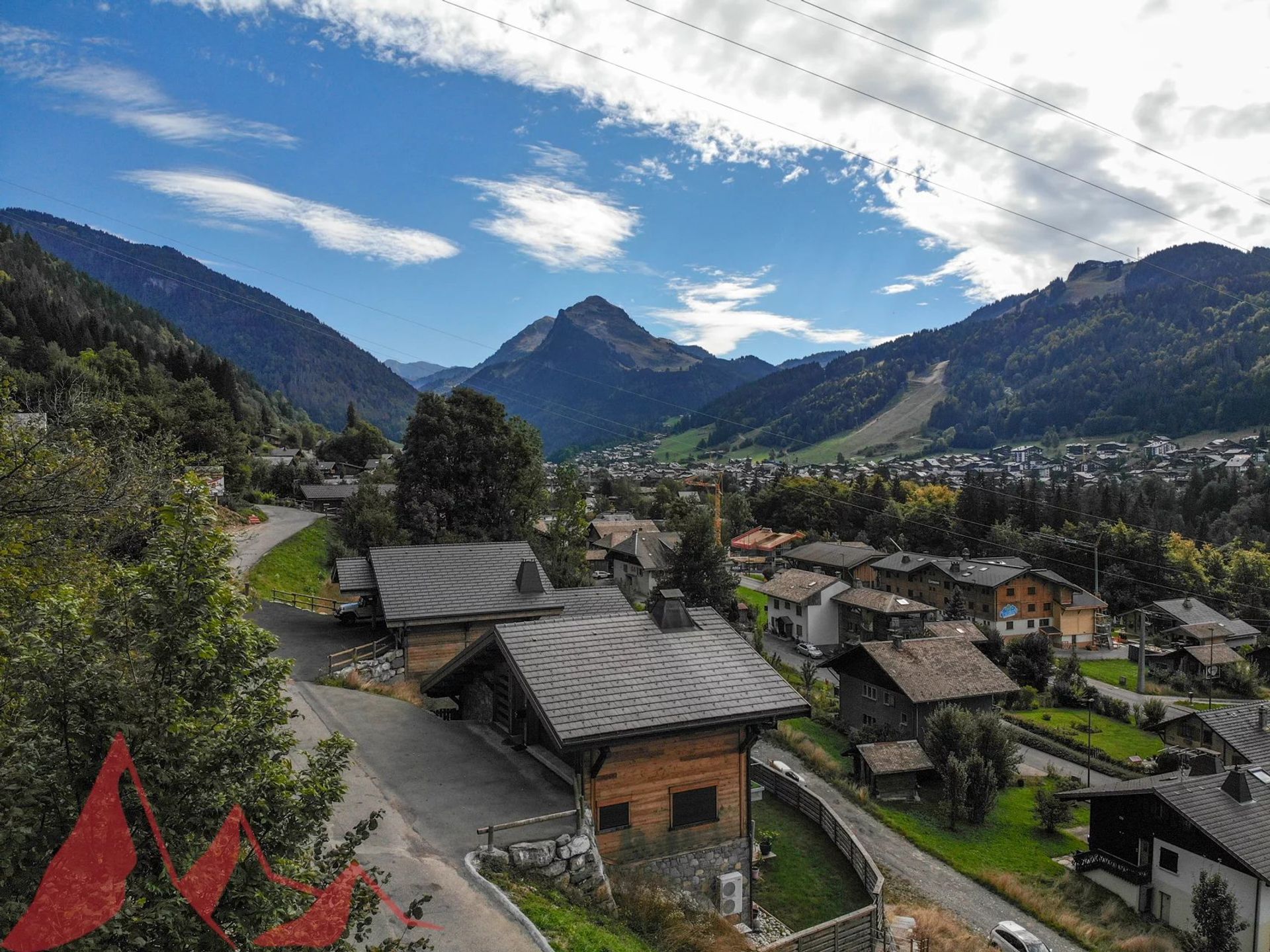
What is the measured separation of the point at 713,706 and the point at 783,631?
51401 mm

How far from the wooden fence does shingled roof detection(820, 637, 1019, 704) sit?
17291 millimetres

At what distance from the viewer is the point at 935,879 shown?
23.3 metres

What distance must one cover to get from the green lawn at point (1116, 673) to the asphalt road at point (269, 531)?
57.9 meters

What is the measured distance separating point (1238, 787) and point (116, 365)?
82968 mm

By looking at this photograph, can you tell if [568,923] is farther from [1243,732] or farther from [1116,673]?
[1116,673]

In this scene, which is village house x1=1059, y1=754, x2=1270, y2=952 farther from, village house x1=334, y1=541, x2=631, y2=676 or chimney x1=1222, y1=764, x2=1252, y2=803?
village house x1=334, y1=541, x2=631, y2=676

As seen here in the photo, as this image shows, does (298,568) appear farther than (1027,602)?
No

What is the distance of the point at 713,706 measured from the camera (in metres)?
13.6

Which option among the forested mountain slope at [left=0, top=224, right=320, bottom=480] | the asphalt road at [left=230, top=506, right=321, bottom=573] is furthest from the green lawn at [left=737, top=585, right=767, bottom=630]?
the forested mountain slope at [left=0, top=224, right=320, bottom=480]

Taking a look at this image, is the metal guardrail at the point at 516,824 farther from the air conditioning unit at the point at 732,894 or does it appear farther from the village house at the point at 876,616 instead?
the village house at the point at 876,616

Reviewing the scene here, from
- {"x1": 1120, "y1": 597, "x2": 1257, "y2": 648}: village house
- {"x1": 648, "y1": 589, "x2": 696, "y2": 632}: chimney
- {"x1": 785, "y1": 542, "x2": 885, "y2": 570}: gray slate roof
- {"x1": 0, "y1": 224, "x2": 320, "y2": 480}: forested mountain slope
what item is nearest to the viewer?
{"x1": 648, "y1": 589, "x2": 696, "y2": 632}: chimney

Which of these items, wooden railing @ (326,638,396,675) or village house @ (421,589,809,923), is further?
wooden railing @ (326,638,396,675)

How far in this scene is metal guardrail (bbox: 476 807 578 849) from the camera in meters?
11.5

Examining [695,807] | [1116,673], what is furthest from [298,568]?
[1116,673]
